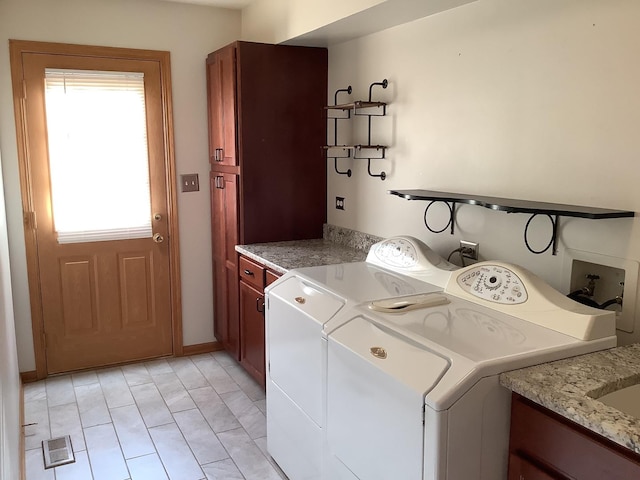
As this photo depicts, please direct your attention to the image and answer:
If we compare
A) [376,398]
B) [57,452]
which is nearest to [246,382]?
[57,452]

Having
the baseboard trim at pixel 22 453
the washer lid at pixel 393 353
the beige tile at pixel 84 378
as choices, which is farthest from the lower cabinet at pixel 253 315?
the baseboard trim at pixel 22 453

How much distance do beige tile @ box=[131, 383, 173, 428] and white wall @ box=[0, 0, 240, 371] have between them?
613 mm

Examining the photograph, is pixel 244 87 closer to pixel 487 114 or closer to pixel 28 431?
pixel 487 114

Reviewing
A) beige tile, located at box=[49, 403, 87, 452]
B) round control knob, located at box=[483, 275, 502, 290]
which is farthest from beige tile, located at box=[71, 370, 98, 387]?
round control knob, located at box=[483, 275, 502, 290]

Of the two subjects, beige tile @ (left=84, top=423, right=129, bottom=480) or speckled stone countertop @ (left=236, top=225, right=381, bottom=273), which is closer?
beige tile @ (left=84, top=423, right=129, bottom=480)

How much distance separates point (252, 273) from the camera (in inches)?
128

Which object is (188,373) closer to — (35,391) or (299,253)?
(35,391)

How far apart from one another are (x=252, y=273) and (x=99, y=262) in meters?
1.15

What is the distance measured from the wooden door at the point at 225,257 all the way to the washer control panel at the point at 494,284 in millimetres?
1742

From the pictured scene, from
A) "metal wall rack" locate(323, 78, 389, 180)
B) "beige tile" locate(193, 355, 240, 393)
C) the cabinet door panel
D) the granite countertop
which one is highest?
"metal wall rack" locate(323, 78, 389, 180)

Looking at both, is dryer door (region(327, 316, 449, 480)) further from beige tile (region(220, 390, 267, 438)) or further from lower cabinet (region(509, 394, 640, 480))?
beige tile (region(220, 390, 267, 438))

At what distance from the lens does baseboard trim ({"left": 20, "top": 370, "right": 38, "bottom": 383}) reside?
354cm

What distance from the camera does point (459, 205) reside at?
2.52 metres

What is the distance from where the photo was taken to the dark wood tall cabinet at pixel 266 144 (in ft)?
10.8
